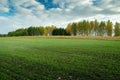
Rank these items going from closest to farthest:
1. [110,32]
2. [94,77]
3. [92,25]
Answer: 1. [94,77]
2. [110,32]
3. [92,25]

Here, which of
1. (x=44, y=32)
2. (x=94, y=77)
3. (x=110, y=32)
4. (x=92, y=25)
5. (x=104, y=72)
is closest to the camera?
(x=94, y=77)

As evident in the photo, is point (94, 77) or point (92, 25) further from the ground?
point (92, 25)

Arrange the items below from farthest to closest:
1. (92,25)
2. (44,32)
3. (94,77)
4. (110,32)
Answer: (44,32) → (92,25) → (110,32) → (94,77)

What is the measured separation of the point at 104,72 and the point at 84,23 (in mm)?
108809

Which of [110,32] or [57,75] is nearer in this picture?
[57,75]

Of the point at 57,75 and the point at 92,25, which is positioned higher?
the point at 92,25

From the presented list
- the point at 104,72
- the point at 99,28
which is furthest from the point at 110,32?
the point at 104,72

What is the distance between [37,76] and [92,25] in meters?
111

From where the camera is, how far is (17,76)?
8766mm

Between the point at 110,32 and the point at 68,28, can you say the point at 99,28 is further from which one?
the point at 68,28

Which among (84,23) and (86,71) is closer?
(86,71)

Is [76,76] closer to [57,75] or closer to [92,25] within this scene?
[57,75]

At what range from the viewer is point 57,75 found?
884 centimetres

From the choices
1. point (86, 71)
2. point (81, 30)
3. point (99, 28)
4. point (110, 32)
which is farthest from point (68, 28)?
point (86, 71)
